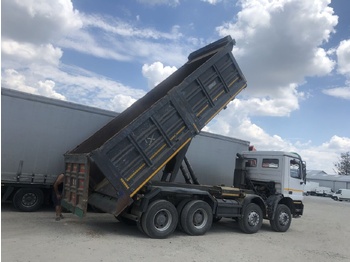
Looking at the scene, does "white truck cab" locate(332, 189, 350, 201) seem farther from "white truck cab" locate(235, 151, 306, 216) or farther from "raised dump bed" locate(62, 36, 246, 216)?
"raised dump bed" locate(62, 36, 246, 216)

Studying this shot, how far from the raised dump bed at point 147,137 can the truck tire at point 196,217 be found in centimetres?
139

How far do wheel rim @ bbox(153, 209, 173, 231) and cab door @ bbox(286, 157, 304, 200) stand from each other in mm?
4546

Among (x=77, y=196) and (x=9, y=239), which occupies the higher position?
(x=77, y=196)

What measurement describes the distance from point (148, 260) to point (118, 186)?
Result: 1.76 m

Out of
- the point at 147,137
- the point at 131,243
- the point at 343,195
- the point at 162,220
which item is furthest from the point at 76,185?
the point at 343,195

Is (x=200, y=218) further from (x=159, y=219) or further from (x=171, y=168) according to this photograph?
(x=171, y=168)

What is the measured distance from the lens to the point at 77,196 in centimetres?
751

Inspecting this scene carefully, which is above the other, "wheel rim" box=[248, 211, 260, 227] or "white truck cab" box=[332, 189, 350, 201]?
"white truck cab" box=[332, 189, 350, 201]

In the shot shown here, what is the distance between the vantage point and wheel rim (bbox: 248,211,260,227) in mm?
9195

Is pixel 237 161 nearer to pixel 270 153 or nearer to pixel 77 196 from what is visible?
pixel 270 153

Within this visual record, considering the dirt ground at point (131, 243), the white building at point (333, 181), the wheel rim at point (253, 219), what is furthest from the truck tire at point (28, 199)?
the white building at point (333, 181)

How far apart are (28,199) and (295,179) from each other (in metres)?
8.43

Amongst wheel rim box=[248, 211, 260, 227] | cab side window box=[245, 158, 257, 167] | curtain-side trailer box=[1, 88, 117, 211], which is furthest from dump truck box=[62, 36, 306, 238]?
curtain-side trailer box=[1, 88, 117, 211]

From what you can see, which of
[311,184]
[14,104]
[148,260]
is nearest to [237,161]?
[148,260]
